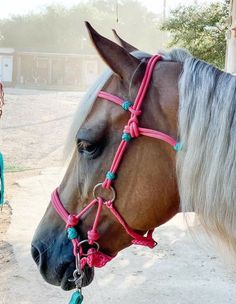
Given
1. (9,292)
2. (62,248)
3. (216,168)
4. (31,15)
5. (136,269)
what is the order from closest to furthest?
(216,168)
(62,248)
(9,292)
(136,269)
(31,15)

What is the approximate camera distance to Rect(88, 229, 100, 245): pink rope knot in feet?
4.77

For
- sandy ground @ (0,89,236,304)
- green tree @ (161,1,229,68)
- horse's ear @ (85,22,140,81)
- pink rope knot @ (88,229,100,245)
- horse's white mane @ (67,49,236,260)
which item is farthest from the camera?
green tree @ (161,1,229,68)

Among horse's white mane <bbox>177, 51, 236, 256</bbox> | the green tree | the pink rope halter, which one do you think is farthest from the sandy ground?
the green tree

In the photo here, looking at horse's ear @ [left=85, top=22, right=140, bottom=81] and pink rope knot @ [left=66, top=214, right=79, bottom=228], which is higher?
horse's ear @ [left=85, top=22, right=140, bottom=81]

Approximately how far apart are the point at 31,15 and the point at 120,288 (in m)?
53.4

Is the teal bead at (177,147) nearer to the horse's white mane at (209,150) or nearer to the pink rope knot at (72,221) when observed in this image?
the horse's white mane at (209,150)

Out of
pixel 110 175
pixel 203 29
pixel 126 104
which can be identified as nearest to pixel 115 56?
pixel 126 104

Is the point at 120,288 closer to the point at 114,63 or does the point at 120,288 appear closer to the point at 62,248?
the point at 62,248

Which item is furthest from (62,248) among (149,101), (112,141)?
(149,101)

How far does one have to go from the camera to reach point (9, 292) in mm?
3502

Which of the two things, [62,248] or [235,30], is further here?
[235,30]

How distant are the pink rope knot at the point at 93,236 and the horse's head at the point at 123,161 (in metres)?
0.02

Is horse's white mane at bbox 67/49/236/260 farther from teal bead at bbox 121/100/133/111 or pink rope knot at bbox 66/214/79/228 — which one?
pink rope knot at bbox 66/214/79/228

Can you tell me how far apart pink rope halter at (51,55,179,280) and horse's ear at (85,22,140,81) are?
0.17 feet
